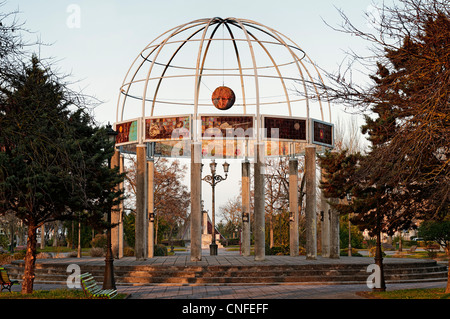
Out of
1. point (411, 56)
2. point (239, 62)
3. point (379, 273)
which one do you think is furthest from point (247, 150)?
point (411, 56)

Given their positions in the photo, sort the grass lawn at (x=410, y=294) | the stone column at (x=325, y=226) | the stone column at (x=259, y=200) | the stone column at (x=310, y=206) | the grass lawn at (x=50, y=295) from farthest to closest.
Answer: the stone column at (x=325, y=226)
the stone column at (x=310, y=206)
the stone column at (x=259, y=200)
the grass lawn at (x=50, y=295)
the grass lawn at (x=410, y=294)

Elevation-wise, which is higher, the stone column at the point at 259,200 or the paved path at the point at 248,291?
the stone column at the point at 259,200

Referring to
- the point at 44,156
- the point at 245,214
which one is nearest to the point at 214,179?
the point at 245,214

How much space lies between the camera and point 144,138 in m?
26.7

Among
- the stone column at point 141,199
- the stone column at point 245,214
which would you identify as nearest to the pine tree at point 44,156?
the stone column at point 141,199

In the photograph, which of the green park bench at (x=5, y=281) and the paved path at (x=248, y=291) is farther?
the green park bench at (x=5, y=281)

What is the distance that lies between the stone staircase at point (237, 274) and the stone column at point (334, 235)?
450 centimetres

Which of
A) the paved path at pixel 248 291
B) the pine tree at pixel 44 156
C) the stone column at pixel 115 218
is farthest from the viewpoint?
the stone column at pixel 115 218

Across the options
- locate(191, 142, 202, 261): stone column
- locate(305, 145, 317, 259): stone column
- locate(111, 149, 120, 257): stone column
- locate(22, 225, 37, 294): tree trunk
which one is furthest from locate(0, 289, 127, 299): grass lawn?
locate(305, 145, 317, 259): stone column

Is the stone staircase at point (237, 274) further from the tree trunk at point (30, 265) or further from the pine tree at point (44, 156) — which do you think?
the tree trunk at point (30, 265)

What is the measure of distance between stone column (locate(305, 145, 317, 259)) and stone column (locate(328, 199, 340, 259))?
1679 mm

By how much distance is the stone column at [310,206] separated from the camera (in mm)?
27406

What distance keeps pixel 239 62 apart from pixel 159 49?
4290 mm
